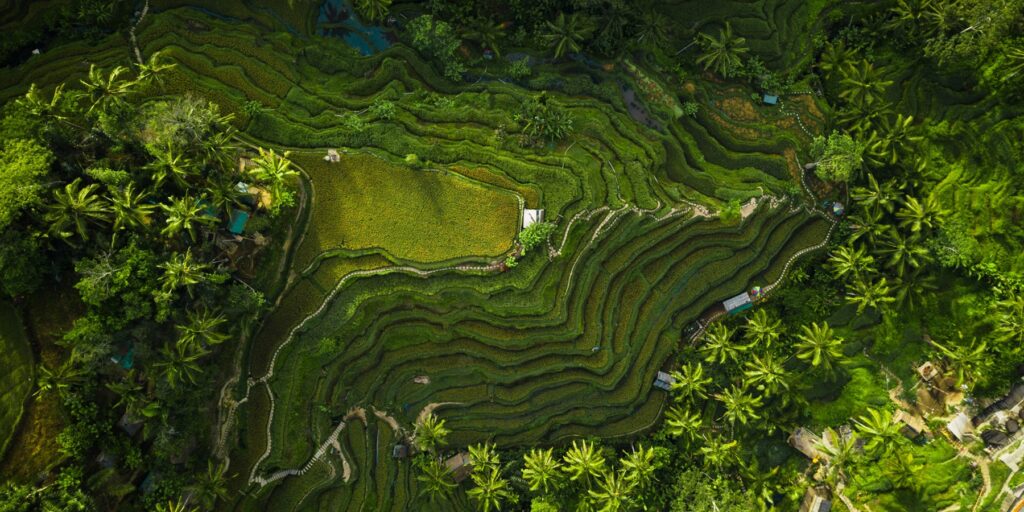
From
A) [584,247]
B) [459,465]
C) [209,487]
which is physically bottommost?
[459,465]

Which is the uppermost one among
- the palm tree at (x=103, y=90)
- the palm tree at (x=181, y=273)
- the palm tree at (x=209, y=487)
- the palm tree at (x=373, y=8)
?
the palm tree at (x=373, y=8)

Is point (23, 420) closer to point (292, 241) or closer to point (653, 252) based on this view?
point (292, 241)

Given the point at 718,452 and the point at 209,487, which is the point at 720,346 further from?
the point at 209,487

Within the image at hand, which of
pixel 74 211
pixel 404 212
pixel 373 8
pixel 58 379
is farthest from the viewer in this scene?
pixel 373 8

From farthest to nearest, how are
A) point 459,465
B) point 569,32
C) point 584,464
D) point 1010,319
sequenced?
1. point 459,465
2. point 569,32
3. point 584,464
4. point 1010,319

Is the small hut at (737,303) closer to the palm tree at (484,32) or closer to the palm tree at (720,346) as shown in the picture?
the palm tree at (720,346)

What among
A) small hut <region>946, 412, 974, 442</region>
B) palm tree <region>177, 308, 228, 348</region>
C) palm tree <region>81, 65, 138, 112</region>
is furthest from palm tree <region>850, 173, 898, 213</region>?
palm tree <region>81, 65, 138, 112</region>

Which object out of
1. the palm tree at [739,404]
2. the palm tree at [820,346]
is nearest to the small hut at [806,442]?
the palm tree at [739,404]

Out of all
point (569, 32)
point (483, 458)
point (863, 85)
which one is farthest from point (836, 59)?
point (483, 458)
